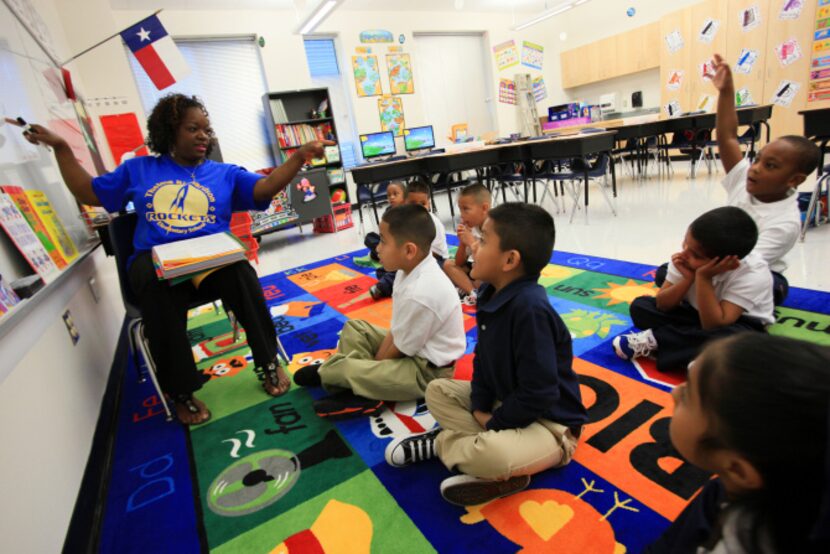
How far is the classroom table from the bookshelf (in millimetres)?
1530

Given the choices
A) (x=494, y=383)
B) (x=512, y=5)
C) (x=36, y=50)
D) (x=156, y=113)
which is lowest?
(x=494, y=383)

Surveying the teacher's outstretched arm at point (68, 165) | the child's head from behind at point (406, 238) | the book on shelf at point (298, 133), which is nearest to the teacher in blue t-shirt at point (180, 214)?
the teacher's outstretched arm at point (68, 165)

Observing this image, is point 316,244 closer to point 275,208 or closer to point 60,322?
point 275,208

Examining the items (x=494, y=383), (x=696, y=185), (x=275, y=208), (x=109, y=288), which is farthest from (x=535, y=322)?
(x=696, y=185)

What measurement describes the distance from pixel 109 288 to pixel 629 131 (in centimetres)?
583

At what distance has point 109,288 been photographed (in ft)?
8.68

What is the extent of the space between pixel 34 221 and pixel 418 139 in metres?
5.33

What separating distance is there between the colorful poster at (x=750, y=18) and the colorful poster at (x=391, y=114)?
538 cm

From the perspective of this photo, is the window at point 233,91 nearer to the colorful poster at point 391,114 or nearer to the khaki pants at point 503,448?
the colorful poster at point 391,114

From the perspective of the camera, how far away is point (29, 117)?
6.15 ft

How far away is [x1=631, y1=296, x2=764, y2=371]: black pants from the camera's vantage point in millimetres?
1548

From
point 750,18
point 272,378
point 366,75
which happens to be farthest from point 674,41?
point 272,378

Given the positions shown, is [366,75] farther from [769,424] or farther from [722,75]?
[769,424]

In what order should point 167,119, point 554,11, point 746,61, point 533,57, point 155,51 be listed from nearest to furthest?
1. point 167,119
2. point 155,51
3. point 746,61
4. point 554,11
5. point 533,57
